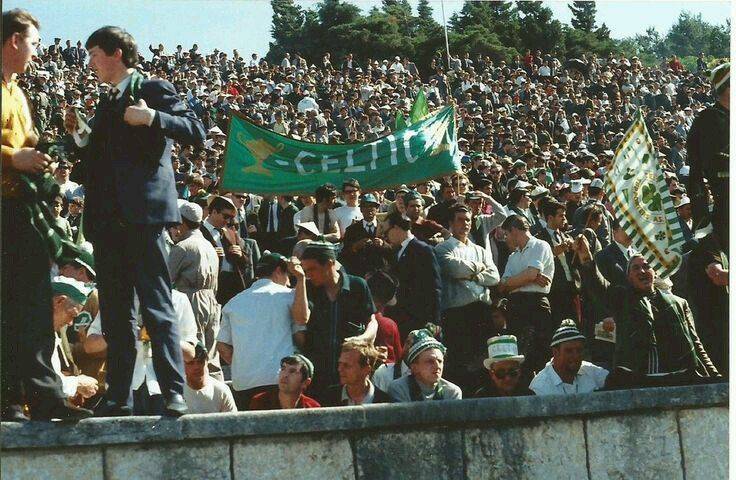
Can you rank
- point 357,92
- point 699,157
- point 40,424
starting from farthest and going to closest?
1. point 357,92
2. point 699,157
3. point 40,424

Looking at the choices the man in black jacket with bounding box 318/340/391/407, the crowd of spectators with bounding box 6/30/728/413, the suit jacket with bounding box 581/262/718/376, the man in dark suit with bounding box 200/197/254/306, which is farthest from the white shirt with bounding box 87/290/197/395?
the man in dark suit with bounding box 200/197/254/306

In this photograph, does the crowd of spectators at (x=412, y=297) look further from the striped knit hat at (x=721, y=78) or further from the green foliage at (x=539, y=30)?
the green foliage at (x=539, y=30)

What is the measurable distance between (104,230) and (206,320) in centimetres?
363

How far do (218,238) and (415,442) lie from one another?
17.3 ft

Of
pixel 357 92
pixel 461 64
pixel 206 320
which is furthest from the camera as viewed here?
pixel 461 64

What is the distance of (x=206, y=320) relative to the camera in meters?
9.84

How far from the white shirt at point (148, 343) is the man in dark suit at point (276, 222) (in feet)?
17.4

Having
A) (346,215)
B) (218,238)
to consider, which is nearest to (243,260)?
(218,238)

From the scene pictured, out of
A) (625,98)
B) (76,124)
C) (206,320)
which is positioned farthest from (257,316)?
(625,98)

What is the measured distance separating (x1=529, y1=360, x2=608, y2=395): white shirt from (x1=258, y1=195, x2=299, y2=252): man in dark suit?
5269mm

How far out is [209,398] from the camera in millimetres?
7473

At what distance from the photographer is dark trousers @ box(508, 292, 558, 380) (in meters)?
10.4

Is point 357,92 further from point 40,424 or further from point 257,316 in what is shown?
point 40,424

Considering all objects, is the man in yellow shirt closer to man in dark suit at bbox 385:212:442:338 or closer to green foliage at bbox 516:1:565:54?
man in dark suit at bbox 385:212:442:338
